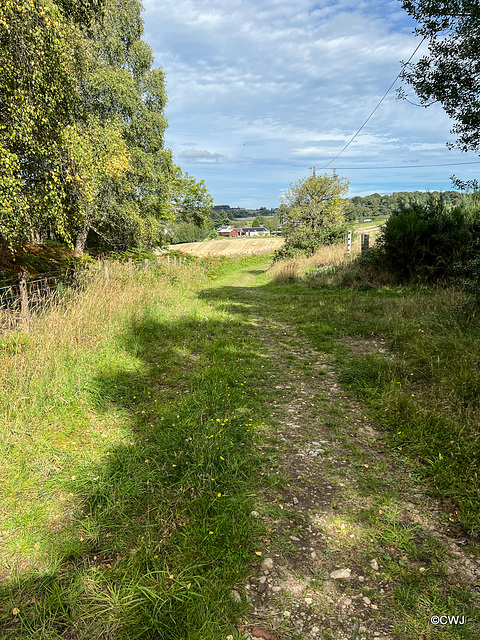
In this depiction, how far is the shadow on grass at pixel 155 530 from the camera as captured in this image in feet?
6.25

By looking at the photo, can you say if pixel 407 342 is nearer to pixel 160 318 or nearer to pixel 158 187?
pixel 160 318

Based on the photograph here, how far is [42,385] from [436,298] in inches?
309

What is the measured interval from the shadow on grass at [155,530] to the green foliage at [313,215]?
19487 mm

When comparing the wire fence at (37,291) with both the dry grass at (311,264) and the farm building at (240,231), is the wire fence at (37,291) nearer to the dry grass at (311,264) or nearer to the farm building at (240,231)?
the dry grass at (311,264)

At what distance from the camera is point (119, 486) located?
9.36ft

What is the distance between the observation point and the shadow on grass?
191cm

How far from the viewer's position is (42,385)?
3.94 m

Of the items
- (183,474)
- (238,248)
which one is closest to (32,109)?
(183,474)

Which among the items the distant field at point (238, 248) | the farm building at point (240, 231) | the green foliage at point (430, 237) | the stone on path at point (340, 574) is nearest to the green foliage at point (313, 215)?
the green foliage at point (430, 237)

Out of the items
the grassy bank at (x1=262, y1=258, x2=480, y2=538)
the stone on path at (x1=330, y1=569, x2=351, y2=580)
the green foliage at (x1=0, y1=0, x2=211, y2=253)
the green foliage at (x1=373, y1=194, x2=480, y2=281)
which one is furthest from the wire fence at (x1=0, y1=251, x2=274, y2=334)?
the green foliage at (x1=373, y1=194, x2=480, y2=281)

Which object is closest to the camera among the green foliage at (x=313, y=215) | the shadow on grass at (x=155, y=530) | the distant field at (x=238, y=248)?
the shadow on grass at (x=155, y=530)

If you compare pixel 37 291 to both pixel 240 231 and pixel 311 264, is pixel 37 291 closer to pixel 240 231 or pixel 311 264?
pixel 311 264

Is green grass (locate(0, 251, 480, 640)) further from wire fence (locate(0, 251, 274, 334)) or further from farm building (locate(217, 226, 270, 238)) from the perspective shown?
farm building (locate(217, 226, 270, 238))

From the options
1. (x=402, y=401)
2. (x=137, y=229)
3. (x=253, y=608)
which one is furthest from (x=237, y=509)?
(x=137, y=229)
